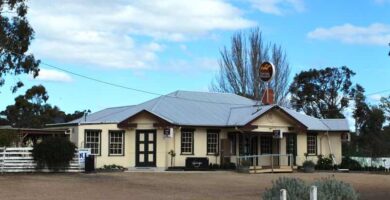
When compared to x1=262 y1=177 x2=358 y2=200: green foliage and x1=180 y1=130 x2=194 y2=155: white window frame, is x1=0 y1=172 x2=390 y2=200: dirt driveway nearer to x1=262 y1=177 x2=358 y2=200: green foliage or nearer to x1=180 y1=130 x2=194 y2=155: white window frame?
x1=262 y1=177 x2=358 y2=200: green foliage

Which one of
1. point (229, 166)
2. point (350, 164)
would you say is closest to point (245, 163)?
point (229, 166)

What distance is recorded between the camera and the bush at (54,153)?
99.0 ft

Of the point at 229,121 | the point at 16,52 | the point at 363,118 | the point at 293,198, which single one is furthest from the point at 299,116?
the point at 293,198

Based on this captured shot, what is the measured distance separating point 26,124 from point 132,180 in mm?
38729

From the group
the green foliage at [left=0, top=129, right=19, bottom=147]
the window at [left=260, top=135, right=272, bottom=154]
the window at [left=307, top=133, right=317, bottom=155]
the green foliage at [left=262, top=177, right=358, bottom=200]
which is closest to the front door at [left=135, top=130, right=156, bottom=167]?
the green foliage at [left=0, top=129, right=19, bottom=147]

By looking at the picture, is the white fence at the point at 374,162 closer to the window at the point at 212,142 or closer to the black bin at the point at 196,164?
the window at the point at 212,142

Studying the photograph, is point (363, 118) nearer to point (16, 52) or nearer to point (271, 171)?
point (271, 171)

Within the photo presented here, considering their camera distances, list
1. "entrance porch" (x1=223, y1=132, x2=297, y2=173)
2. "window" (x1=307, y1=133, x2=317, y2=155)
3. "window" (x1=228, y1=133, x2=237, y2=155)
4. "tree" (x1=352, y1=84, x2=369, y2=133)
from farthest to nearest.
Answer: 1. "tree" (x1=352, y1=84, x2=369, y2=133)
2. "window" (x1=307, y1=133, x2=317, y2=155)
3. "window" (x1=228, y1=133, x2=237, y2=155)
4. "entrance porch" (x1=223, y1=132, x2=297, y2=173)

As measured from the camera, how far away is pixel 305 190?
10.5 meters

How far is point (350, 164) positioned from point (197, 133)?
452 inches

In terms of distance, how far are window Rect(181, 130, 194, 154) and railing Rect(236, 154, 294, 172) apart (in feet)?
9.66

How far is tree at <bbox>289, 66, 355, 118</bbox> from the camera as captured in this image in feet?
238

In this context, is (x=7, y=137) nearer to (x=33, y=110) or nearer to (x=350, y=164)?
(x=350, y=164)

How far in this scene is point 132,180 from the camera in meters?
26.0
